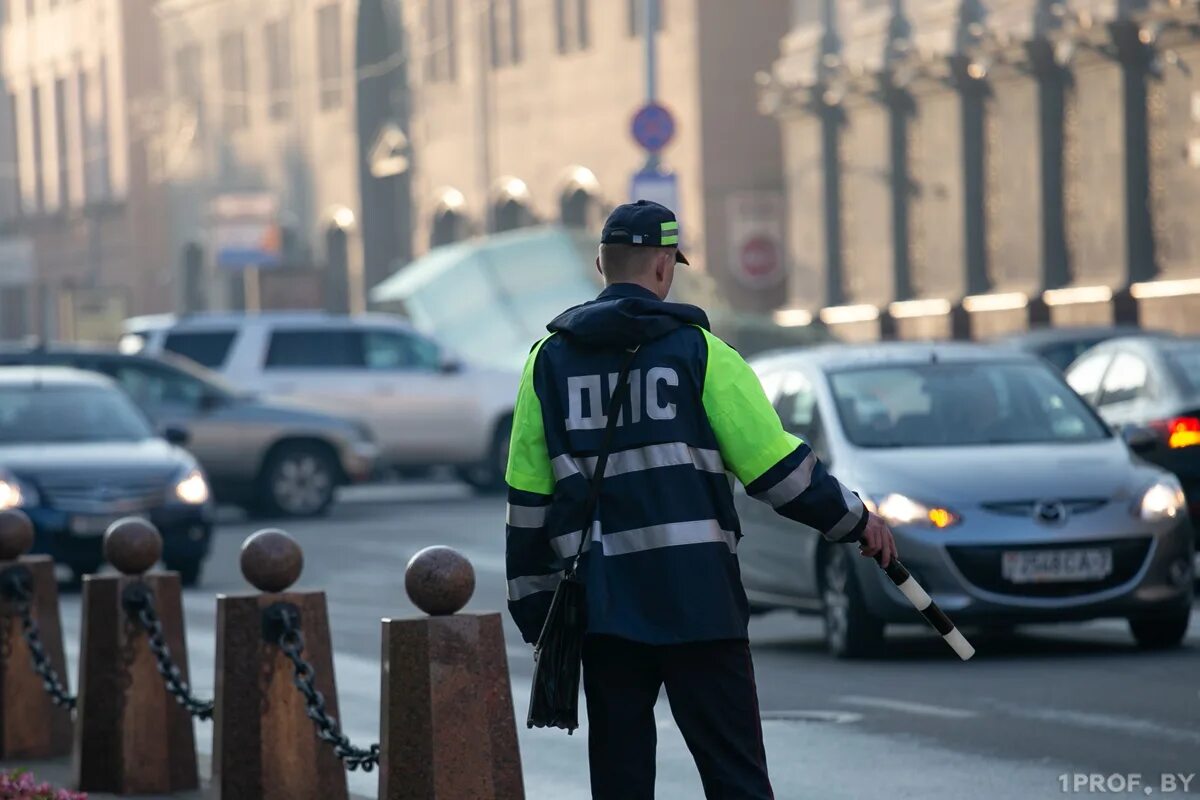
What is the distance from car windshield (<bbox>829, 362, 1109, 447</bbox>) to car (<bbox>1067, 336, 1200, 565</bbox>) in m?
1.18

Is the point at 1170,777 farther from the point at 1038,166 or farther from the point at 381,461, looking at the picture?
the point at 1038,166

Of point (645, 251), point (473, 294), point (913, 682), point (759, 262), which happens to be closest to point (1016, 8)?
point (759, 262)

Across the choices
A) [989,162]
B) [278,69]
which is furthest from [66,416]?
[278,69]

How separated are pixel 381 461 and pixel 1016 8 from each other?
36.8 ft

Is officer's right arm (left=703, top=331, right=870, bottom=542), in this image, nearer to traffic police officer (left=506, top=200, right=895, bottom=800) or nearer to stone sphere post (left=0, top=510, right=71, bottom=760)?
traffic police officer (left=506, top=200, right=895, bottom=800)

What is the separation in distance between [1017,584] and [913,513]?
21.2 inches

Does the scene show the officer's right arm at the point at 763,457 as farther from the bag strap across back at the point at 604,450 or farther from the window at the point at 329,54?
the window at the point at 329,54

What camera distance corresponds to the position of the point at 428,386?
28.3 m

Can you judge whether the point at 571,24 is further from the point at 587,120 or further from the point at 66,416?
the point at 66,416

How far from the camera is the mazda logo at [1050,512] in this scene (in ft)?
38.9

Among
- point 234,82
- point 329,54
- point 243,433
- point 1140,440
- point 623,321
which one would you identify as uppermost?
point 329,54

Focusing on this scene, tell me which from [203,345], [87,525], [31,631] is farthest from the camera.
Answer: [203,345]

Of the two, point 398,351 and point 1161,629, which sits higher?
point 398,351

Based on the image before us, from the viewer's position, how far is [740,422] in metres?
5.71
